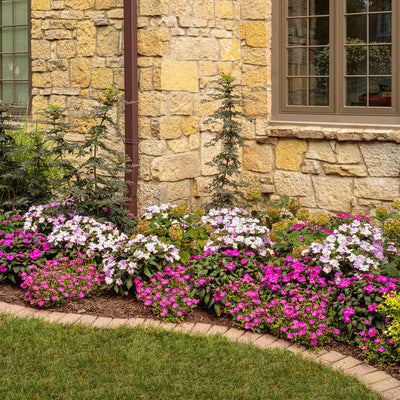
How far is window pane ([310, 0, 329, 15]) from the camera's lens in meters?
6.43

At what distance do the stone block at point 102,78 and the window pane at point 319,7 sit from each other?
2.06 meters

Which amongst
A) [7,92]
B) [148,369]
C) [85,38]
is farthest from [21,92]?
[148,369]

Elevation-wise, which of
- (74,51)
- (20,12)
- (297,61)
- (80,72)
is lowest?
(80,72)

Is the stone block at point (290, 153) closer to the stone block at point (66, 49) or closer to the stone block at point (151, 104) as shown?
the stone block at point (151, 104)

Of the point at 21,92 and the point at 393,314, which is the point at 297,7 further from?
the point at 393,314

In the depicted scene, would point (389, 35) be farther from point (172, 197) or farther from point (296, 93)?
point (172, 197)

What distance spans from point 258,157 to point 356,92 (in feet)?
3.84

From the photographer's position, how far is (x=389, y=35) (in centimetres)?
615

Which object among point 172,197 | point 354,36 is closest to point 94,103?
point 172,197

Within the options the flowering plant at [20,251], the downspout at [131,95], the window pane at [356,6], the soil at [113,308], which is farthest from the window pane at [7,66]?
the window pane at [356,6]

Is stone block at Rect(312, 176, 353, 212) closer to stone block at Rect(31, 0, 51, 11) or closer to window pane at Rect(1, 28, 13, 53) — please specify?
stone block at Rect(31, 0, 51, 11)

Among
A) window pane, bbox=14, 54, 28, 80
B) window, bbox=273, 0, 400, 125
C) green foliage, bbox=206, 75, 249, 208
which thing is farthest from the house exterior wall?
window pane, bbox=14, 54, 28, 80

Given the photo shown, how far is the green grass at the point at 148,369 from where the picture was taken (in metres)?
3.53

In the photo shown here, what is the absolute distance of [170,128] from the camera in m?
6.20
